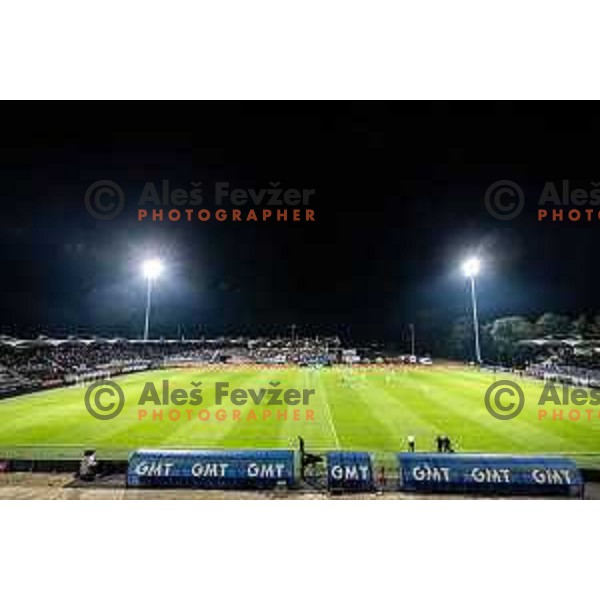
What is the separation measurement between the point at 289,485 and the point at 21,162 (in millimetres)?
14732

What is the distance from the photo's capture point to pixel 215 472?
11.0 metres

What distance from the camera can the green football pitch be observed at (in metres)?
13.9

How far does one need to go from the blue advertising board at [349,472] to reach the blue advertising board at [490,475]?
30.4 inches

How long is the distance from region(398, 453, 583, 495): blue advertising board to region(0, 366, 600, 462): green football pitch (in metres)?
2.51

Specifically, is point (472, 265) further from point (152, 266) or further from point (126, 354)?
point (126, 354)

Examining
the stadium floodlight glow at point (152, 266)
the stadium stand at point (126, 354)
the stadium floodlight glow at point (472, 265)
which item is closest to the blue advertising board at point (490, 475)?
the stadium floodlight glow at point (472, 265)

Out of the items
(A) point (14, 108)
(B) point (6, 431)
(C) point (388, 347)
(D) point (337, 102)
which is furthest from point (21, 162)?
(C) point (388, 347)

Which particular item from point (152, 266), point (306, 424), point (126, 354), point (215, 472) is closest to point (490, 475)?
point (215, 472)

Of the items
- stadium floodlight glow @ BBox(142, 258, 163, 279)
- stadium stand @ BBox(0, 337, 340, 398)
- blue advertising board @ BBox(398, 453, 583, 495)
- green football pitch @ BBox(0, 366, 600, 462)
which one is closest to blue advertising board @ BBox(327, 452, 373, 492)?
blue advertising board @ BBox(398, 453, 583, 495)

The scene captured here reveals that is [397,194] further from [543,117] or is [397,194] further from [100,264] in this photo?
[100,264]

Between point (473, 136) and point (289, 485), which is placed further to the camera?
point (473, 136)

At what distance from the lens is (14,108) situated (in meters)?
14.3

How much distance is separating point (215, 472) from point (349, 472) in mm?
3053

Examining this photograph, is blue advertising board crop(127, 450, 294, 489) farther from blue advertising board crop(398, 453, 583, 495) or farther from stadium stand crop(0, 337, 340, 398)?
stadium stand crop(0, 337, 340, 398)
